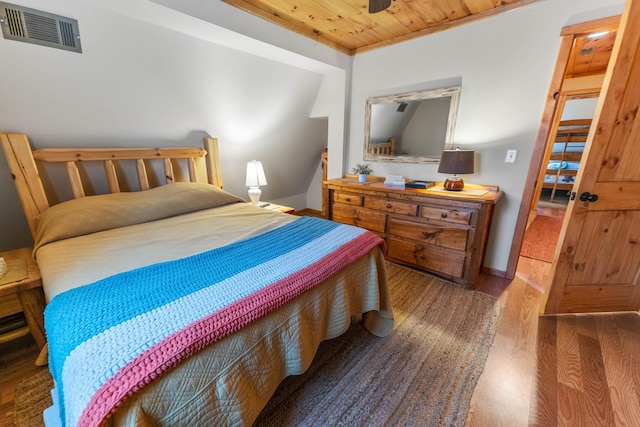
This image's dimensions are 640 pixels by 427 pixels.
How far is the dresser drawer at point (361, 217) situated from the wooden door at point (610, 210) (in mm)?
1340

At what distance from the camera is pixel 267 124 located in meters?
Result: 3.04

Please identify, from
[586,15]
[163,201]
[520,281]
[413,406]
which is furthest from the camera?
[520,281]

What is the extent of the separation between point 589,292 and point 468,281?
2.49ft

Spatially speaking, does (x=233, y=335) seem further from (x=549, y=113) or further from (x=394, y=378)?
(x=549, y=113)

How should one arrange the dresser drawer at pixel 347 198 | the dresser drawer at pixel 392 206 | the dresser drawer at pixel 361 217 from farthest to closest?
the dresser drawer at pixel 347 198 → the dresser drawer at pixel 361 217 → the dresser drawer at pixel 392 206

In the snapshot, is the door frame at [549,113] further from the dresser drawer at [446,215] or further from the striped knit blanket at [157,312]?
the striped knit blanket at [157,312]

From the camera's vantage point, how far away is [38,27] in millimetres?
1508

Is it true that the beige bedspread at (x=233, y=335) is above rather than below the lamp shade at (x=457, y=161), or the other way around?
below

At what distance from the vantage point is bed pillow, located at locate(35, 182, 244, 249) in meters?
1.59

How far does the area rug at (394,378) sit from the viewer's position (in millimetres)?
1229

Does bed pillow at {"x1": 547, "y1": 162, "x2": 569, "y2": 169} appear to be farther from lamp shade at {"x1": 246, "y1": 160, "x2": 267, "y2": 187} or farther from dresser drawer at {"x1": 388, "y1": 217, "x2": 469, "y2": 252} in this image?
lamp shade at {"x1": 246, "y1": 160, "x2": 267, "y2": 187}

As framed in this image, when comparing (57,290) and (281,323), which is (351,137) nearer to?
(281,323)

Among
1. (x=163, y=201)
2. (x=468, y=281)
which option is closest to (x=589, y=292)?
(x=468, y=281)

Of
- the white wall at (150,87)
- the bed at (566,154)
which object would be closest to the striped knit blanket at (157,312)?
the white wall at (150,87)
